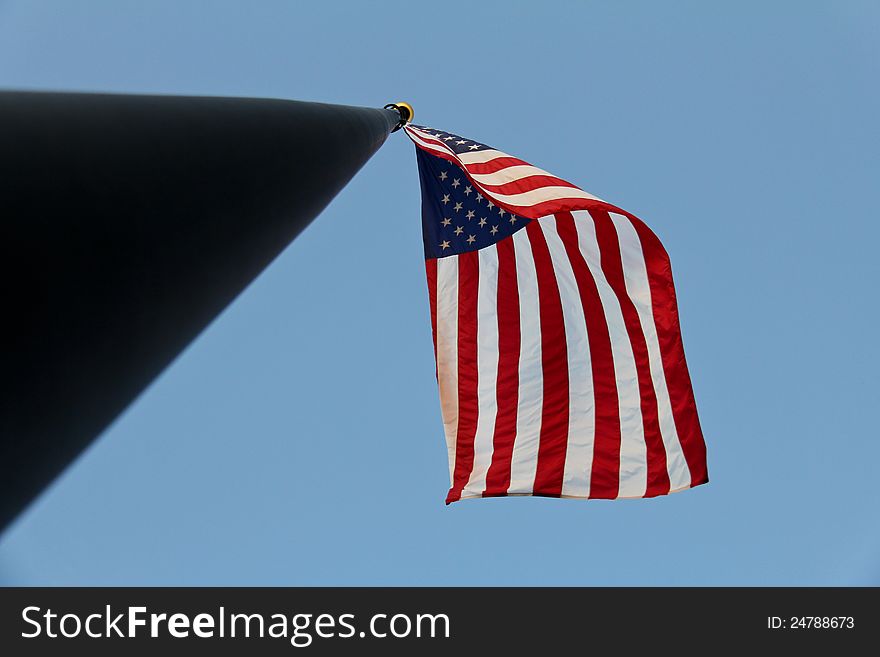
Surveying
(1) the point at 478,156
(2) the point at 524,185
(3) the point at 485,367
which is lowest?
(3) the point at 485,367

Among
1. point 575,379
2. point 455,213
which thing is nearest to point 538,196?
point 455,213

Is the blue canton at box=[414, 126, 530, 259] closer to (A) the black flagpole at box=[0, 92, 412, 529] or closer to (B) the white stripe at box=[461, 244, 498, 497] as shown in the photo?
(B) the white stripe at box=[461, 244, 498, 497]

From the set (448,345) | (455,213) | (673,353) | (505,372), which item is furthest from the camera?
(455,213)

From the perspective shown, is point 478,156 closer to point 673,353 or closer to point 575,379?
point 575,379

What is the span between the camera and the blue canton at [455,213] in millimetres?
12539

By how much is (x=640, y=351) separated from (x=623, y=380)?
1.74 feet

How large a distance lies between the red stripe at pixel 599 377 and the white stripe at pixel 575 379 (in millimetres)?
69

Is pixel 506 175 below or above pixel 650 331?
above

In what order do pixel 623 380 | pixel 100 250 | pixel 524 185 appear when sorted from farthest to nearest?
pixel 623 380 → pixel 524 185 → pixel 100 250

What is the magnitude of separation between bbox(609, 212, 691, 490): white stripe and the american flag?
0.06 ft

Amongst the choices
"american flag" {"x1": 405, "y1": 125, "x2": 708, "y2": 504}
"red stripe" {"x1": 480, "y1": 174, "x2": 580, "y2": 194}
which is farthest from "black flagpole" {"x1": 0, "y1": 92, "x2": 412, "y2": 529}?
"american flag" {"x1": 405, "y1": 125, "x2": 708, "y2": 504}

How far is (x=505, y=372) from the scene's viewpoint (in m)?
12.0

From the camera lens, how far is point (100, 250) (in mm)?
1880

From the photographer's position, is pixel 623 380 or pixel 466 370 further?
pixel 466 370
